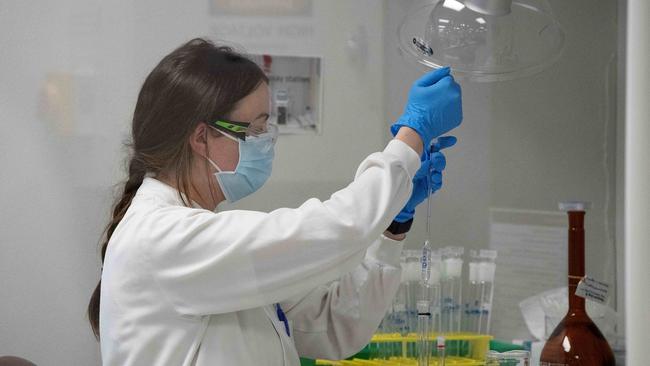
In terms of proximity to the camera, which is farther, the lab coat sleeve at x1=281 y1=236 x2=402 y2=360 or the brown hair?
the lab coat sleeve at x1=281 y1=236 x2=402 y2=360

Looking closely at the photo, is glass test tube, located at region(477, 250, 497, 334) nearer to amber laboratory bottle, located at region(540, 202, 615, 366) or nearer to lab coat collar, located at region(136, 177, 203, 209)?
amber laboratory bottle, located at region(540, 202, 615, 366)

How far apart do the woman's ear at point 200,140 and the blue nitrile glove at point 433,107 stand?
1.14ft

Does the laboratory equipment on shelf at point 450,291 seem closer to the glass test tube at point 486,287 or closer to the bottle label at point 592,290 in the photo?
the glass test tube at point 486,287

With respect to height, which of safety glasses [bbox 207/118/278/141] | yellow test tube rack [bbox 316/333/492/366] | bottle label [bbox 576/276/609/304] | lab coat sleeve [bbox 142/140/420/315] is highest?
safety glasses [bbox 207/118/278/141]

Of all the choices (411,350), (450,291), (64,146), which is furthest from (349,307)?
(64,146)

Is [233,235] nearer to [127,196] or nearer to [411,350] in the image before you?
[127,196]

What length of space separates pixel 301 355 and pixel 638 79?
0.92 meters

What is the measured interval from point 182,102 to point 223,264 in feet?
1.19

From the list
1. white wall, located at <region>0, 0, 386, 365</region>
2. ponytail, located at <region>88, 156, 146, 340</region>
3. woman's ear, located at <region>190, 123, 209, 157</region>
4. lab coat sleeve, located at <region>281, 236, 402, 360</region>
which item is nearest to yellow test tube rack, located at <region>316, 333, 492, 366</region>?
lab coat sleeve, located at <region>281, 236, 402, 360</region>

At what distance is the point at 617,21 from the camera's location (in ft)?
7.57

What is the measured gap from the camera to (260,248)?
127 centimetres

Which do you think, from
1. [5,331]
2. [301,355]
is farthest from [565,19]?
[5,331]

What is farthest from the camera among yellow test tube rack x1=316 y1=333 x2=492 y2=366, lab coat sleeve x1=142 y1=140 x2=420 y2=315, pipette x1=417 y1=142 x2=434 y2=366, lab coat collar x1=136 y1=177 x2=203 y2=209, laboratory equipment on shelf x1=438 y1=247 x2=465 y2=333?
laboratory equipment on shelf x1=438 y1=247 x2=465 y2=333

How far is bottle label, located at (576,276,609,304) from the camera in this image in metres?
1.74
